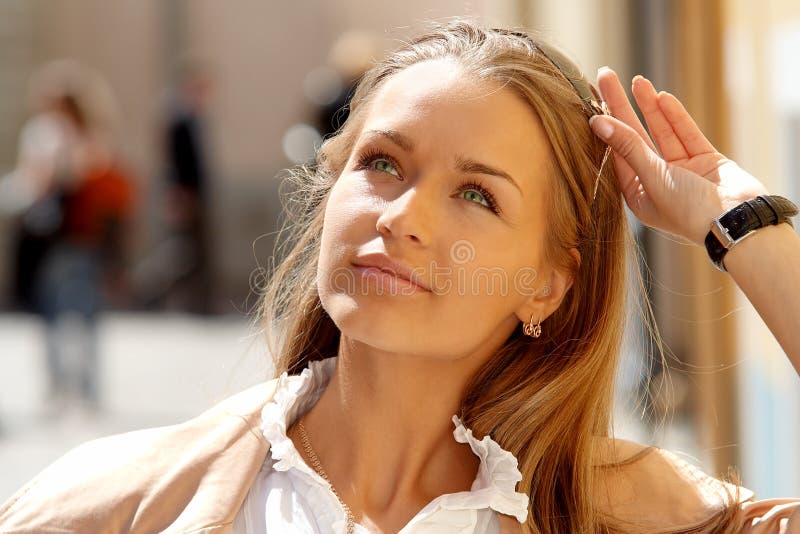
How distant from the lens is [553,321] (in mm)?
2391

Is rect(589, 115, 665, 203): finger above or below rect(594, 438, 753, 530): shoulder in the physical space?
above

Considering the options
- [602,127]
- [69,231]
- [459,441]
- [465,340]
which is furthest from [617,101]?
[69,231]

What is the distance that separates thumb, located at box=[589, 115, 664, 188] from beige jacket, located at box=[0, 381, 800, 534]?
0.52 metres

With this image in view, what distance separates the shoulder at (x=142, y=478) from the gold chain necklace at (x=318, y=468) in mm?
91

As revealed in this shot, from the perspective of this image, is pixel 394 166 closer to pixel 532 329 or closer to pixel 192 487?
pixel 532 329

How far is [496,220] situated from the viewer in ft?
6.98

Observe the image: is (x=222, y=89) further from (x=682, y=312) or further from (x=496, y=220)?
(x=496, y=220)

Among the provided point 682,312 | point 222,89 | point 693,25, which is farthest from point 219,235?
point 693,25

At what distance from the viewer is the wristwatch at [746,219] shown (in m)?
2.08

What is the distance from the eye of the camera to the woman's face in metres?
2.04

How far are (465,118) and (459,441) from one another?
594 mm

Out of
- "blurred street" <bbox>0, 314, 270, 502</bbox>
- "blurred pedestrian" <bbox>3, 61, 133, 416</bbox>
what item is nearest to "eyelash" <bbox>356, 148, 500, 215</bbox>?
"blurred street" <bbox>0, 314, 270, 502</bbox>

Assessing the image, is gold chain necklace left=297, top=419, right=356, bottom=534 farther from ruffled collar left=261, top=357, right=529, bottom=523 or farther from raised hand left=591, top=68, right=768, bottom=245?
raised hand left=591, top=68, right=768, bottom=245

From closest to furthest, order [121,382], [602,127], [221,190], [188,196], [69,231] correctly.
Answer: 1. [602,127]
2. [69,231]
3. [121,382]
4. [188,196]
5. [221,190]
